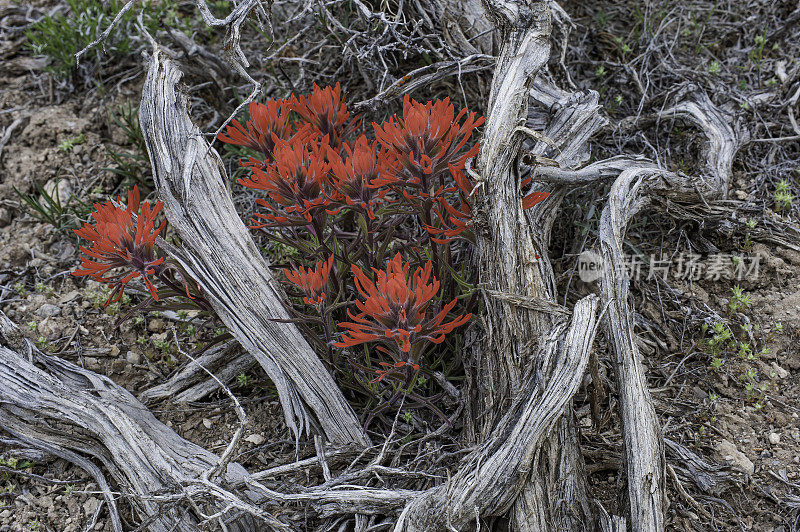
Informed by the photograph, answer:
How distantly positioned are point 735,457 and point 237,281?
5.21 feet

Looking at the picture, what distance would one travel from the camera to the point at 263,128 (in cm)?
204

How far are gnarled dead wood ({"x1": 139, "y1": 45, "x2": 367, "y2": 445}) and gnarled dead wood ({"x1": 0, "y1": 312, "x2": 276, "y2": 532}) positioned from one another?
295 millimetres

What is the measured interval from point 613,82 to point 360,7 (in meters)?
1.26

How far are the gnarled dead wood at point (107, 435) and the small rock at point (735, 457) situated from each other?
55.6 inches

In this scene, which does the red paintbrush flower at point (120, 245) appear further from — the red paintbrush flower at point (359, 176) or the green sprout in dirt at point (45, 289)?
the green sprout in dirt at point (45, 289)

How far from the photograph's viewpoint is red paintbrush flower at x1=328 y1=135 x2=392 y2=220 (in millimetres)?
1773

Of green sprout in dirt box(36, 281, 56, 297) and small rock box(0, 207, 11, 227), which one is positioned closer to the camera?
green sprout in dirt box(36, 281, 56, 297)

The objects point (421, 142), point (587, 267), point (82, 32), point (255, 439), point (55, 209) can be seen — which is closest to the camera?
point (421, 142)

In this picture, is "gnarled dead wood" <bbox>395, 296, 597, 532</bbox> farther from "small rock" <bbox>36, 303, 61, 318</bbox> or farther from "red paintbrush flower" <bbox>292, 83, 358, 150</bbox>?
"small rock" <bbox>36, 303, 61, 318</bbox>

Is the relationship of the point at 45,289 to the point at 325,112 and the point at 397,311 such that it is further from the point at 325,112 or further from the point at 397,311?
the point at 397,311

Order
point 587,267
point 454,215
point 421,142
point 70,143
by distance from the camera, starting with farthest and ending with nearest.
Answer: point 70,143 → point 587,267 → point 454,215 → point 421,142

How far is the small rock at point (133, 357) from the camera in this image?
7.89ft

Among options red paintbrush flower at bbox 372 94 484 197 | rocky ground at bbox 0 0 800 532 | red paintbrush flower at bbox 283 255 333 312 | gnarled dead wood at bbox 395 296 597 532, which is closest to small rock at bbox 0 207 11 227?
rocky ground at bbox 0 0 800 532

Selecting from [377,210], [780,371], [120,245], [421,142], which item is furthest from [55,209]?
[780,371]
